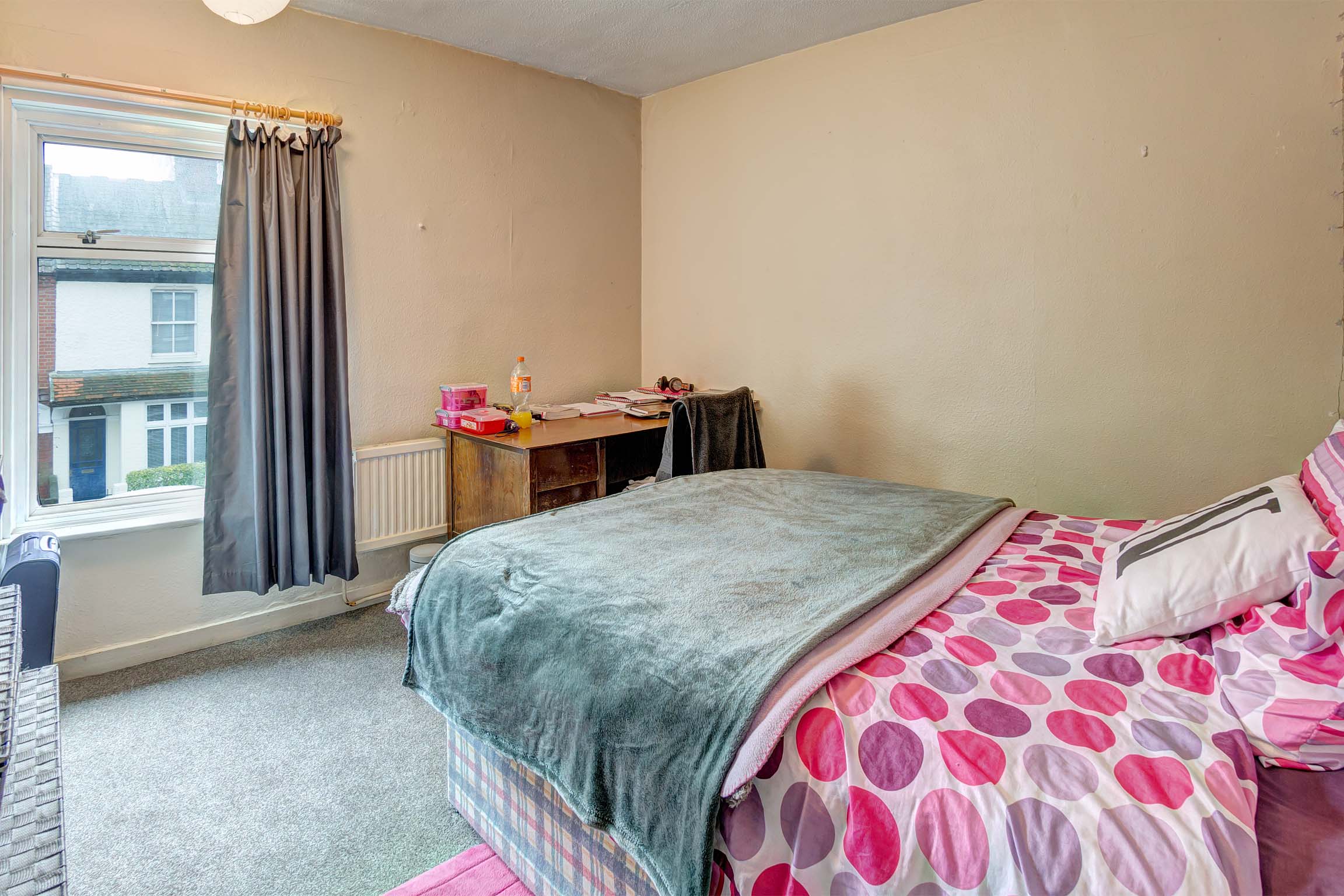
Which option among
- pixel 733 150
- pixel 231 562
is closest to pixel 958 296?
pixel 733 150

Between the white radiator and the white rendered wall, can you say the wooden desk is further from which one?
the white rendered wall

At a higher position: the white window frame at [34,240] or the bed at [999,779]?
the white window frame at [34,240]

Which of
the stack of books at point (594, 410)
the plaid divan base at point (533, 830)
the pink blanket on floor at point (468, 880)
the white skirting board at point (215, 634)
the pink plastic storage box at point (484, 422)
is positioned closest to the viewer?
the plaid divan base at point (533, 830)

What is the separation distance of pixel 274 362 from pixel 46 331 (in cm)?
70

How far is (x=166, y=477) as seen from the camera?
9.53 feet

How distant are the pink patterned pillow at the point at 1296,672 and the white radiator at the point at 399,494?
113 inches

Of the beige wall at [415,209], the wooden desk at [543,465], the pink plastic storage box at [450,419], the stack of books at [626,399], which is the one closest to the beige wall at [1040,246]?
the stack of books at [626,399]

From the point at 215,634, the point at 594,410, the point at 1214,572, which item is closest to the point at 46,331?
the point at 215,634

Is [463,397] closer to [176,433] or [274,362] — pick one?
[274,362]

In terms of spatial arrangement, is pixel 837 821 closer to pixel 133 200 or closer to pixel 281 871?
pixel 281 871

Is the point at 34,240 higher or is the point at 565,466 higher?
the point at 34,240

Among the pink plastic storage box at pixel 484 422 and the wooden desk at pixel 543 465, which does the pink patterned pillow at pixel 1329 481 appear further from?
the pink plastic storage box at pixel 484 422

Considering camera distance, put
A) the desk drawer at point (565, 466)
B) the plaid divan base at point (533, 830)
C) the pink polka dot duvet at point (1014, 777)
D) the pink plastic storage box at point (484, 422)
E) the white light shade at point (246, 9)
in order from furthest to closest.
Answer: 1. the pink plastic storage box at point (484, 422)
2. the desk drawer at point (565, 466)
3. the white light shade at point (246, 9)
4. the plaid divan base at point (533, 830)
5. the pink polka dot duvet at point (1014, 777)

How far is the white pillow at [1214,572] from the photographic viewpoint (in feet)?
4.12
